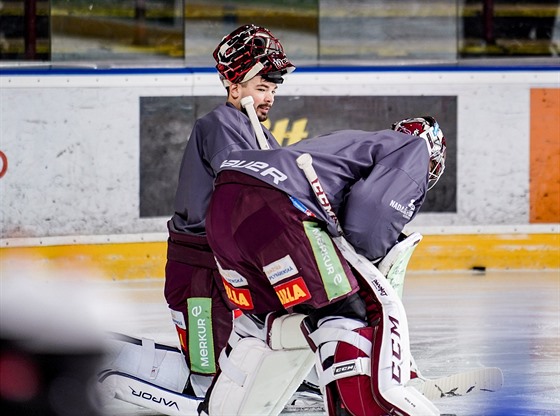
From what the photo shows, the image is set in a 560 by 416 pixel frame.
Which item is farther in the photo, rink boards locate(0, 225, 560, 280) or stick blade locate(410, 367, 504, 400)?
rink boards locate(0, 225, 560, 280)

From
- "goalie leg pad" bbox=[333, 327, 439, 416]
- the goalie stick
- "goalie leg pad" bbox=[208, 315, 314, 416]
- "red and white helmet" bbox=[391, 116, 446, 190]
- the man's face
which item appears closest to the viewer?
"goalie leg pad" bbox=[333, 327, 439, 416]

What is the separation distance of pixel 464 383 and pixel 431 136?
2.05ft

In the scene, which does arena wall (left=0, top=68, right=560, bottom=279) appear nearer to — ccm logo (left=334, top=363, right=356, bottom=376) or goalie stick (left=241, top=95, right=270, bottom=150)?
goalie stick (left=241, top=95, right=270, bottom=150)

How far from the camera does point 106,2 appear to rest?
7.19 metres

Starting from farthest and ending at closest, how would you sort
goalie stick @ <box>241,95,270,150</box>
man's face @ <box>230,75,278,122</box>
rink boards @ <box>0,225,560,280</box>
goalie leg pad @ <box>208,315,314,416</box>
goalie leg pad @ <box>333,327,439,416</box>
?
rink boards @ <box>0,225,560,280</box>
man's face @ <box>230,75,278,122</box>
goalie stick @ <box>241,95,270,150</box>
goalie leg pad @ <box>208,315,314,416</box>
goalie leg pad @ <box>333,327,439,416</box>

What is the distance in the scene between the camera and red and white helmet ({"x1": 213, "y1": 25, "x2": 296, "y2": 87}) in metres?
3.94

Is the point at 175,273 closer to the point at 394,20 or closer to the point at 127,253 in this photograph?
the point at 127,253

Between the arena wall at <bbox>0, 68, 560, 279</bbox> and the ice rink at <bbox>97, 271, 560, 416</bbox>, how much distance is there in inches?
10.3

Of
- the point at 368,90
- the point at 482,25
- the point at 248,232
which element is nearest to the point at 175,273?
the point at 248,232

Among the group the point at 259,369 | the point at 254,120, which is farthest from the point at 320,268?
the point at 254,120

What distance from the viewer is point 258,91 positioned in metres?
3.98

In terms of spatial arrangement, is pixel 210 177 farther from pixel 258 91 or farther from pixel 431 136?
pixel 431 136

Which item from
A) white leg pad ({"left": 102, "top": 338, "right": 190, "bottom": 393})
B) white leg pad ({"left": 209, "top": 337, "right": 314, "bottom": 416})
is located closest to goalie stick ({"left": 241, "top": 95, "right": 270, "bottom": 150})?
white leg pad ({"left": 102, "top": 338, "right": 190, "bottom": 393})

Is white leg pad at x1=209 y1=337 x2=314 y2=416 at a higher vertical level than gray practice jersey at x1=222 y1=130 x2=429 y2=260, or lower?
lower
